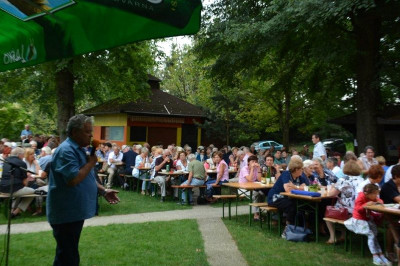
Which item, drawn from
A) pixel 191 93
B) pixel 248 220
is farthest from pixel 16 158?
pixel 191 93

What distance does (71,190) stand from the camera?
3682mm

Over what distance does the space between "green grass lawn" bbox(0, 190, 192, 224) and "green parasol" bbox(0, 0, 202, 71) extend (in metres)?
6.45

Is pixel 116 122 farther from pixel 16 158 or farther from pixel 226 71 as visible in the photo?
pixel 16 158

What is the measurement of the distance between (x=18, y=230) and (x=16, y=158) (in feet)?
5.20

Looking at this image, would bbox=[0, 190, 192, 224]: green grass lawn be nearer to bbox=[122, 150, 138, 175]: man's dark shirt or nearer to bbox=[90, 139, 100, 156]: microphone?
bbox=[122, 150, 138, 175]: man's dark shirt

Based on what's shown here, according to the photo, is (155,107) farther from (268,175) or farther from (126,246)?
(126,246)

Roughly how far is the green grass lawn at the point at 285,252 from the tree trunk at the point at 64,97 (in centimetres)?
1387

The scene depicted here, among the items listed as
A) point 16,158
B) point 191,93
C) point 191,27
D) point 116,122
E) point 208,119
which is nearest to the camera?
point 191,27

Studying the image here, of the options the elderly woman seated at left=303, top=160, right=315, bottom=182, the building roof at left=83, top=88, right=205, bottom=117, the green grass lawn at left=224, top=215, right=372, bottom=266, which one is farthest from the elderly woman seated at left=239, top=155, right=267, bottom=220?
the building roof at left=83, top=88, right=205, bottom=117

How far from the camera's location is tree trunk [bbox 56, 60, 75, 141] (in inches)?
767

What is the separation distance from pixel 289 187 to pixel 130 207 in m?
4.75

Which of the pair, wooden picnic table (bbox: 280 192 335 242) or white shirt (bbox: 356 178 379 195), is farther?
wooden picnic table (bbox: 280 192 335 242)

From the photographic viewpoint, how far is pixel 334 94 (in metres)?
19.9

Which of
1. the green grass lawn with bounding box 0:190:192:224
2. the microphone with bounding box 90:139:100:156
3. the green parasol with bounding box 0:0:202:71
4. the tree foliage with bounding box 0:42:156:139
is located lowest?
the green grass lawn with bounding box 0:190:192:224
